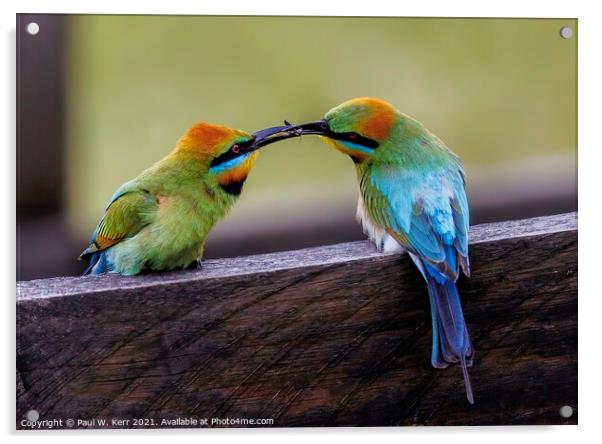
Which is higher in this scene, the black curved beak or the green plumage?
the black curved beak

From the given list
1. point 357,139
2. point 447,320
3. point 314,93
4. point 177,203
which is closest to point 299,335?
point 447,320

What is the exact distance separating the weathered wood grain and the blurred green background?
330mm

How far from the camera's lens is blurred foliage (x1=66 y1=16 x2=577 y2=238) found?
2332 millimetres

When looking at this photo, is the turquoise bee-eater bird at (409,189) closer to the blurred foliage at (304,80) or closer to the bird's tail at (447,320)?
the bird's tail at (447,320)

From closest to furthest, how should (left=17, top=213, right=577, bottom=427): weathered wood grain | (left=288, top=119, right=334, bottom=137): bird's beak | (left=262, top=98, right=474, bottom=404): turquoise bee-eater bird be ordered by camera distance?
1. (left=17, top=213, right=577, bottom=427): weathered wood grain
2. (left=262, top=98, right=474, bottom=404): turquoise bee-eater bird
3. (left=288, top=119, right=334, bottom=137): bird's beak

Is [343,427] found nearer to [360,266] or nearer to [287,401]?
[287,401]

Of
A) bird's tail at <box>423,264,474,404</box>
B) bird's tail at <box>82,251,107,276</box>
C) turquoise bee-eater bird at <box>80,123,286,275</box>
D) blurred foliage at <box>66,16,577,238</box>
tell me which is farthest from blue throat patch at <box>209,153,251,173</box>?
bird's tail at <box>423,264,474,404</box>

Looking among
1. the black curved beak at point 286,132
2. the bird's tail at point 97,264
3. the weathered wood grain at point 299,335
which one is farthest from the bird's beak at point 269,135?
the bird's tail at point 97,264

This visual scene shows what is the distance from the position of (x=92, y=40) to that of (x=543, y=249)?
1.49 metres

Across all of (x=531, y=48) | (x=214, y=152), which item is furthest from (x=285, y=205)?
(x=531, y=48)

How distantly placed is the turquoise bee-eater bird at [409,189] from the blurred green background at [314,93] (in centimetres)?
13

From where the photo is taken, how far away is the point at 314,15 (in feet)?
7.79

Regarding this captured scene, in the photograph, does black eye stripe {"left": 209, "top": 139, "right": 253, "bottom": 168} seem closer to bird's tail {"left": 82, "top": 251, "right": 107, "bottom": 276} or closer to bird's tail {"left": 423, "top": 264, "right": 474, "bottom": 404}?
bird's tail {"left": 82, "top": 251, "right": 107, "bottom": 276}

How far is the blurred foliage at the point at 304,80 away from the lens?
233 centimetres
